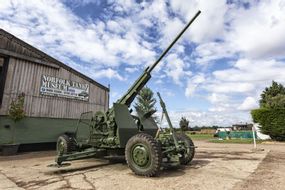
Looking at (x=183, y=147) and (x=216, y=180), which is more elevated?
(x=183, y=147)

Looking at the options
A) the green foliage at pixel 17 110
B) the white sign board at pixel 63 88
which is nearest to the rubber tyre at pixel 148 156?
the green foliage at pixel 17 110

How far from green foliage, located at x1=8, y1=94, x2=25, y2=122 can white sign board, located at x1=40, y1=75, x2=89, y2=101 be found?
141cm

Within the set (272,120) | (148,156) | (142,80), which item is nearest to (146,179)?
(148,156)

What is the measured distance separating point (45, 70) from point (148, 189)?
10.7 meters

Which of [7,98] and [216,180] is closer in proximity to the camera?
[216,180]

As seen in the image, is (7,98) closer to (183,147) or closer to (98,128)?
(98,128)

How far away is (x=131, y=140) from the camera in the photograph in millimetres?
6180

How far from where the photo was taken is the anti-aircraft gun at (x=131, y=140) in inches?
230

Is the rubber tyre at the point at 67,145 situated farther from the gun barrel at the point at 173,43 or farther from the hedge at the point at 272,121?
the hedge at the point at 272,121

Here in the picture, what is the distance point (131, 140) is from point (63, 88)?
29.5 feet

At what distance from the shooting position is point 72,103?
14305 mm

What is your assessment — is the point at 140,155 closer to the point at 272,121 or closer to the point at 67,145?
the point at 67,145

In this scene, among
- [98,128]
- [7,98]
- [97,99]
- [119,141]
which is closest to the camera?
[119,141]

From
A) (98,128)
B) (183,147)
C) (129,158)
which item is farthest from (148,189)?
(98,128)
